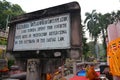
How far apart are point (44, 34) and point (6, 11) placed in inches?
1410

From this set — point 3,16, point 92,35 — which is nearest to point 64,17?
point 92,35

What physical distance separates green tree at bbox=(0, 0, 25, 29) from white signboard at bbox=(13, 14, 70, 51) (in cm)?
3253

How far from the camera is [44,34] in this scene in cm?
305

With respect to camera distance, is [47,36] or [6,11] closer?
[47,36]

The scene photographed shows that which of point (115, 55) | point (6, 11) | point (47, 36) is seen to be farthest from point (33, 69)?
point (6, 11)

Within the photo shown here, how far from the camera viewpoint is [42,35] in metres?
3.06

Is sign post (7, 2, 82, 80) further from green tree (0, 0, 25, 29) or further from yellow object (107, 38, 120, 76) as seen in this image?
green tree (0, 0, 25, 29)

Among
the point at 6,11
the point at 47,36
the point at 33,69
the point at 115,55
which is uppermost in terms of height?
the point at 6,11

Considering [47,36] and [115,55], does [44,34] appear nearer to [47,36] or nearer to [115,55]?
[47,36]

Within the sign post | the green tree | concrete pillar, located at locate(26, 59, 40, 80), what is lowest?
concrete pillar, located at locate(26, 59, 40, 80)

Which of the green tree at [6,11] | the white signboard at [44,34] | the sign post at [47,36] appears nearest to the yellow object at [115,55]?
the sign post at [47,36]

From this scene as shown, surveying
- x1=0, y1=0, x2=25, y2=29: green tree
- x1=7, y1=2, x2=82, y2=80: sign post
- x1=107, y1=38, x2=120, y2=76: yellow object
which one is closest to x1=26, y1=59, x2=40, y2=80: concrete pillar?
x1=7, y1=2, x2=82, y2=80: sign post

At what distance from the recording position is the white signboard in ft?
9.23

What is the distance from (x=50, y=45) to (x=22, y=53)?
26.5 inches
